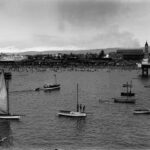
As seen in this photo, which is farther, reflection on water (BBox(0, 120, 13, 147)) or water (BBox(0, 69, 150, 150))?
reflection on water (BBox(0, 120, 13, 147))

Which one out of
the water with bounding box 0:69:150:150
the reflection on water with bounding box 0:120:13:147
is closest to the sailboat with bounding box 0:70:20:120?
the reflection on water with bounding box 0:120:13:147

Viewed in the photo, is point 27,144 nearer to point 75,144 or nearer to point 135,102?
point 75,144

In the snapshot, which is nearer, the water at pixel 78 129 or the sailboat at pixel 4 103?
the water at pixel 78 129

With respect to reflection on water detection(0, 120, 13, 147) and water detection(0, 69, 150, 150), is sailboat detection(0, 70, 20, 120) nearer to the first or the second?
reflection on water detection(0, 120, 13, 147)

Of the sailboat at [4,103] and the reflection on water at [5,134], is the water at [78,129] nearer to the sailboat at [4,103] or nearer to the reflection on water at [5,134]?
Result: the reflection on water at [5,134]

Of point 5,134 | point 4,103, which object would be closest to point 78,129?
point 5,134

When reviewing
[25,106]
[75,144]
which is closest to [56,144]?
[75,144]

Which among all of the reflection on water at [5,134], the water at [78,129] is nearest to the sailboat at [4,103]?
the reflection on water at [5,134]

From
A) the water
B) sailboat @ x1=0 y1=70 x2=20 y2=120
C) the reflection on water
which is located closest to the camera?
the water
